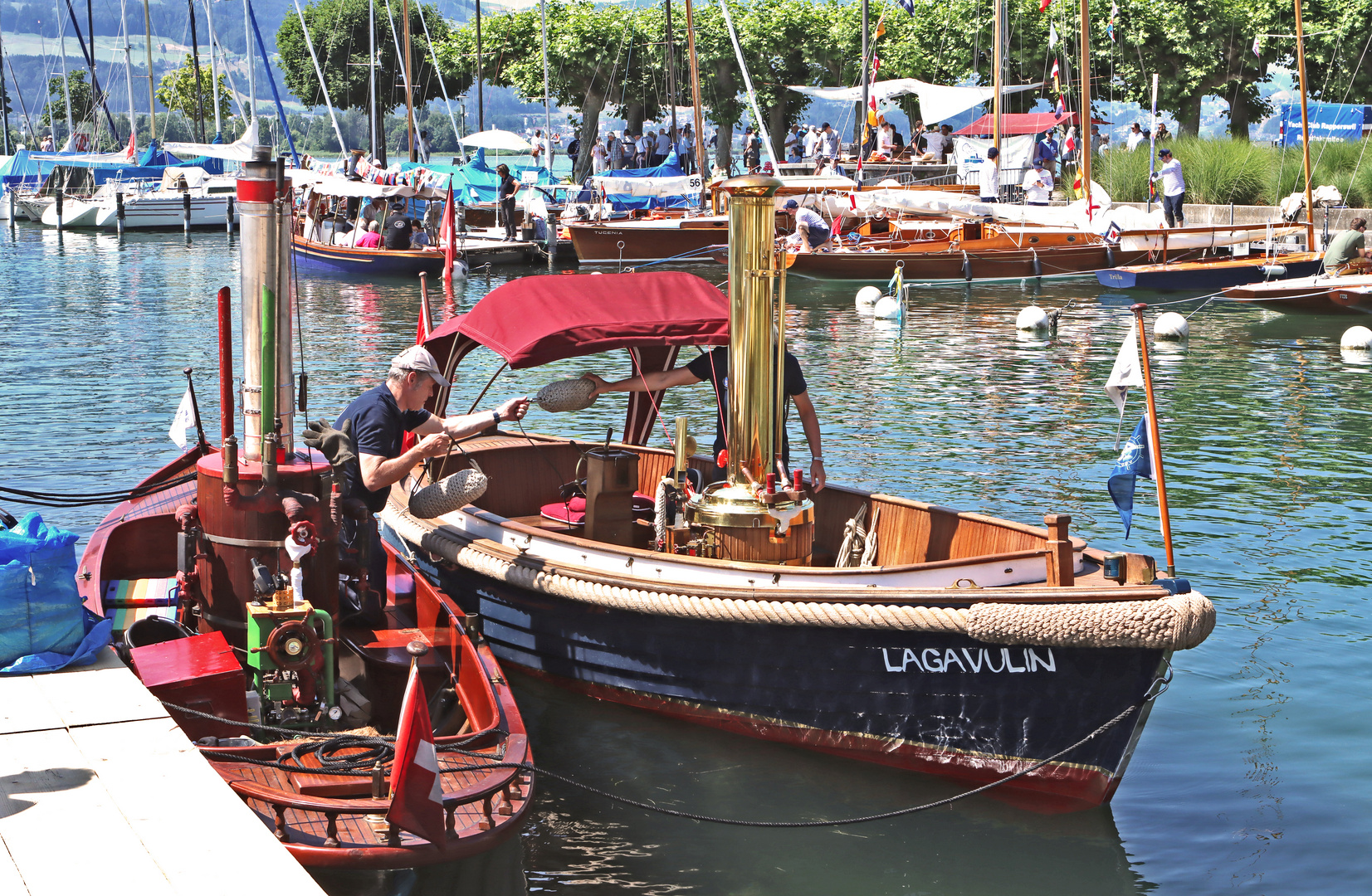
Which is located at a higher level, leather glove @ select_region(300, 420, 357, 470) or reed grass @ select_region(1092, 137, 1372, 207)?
reed grass @ select_region(1092, 137, 1372, 207)

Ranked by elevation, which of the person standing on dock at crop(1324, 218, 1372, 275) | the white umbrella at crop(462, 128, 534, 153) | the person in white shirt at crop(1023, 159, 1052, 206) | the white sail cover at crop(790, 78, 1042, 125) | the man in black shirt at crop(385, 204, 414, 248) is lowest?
the person standing on dock at crop(1324, 218, 1372, 275)

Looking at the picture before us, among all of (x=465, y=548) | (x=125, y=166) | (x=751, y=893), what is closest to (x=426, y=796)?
(x=751, y=893)

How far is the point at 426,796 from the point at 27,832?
131cm

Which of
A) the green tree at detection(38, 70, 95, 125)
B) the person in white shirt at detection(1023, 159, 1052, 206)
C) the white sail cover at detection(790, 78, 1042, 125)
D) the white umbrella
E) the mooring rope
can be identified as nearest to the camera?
the mooring rope

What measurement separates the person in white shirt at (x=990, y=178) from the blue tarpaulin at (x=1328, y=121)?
6017mm

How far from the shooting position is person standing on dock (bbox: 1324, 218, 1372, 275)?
79.4 ft

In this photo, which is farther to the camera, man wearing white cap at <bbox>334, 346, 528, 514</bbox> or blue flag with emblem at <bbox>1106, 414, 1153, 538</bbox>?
man wearing white cap at <bbox>334, 346, 528, 514</bbox>

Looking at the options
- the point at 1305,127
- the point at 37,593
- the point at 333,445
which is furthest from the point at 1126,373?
the point at 1305,127

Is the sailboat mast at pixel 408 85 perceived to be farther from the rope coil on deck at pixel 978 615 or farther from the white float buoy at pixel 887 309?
the rope coil on deck at pixel 978 615

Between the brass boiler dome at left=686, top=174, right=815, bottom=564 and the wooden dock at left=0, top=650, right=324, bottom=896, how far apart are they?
312cm

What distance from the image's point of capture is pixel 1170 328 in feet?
71.3

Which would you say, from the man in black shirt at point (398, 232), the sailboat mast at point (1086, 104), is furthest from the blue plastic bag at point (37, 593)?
the man in black shirt at point (398, 232)

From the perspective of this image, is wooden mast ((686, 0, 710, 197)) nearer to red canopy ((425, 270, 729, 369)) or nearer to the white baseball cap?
red canopy ((425, 270, 729, 369))

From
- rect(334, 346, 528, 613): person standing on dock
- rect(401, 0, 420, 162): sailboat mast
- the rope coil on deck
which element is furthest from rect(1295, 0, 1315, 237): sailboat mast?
rect(334, 346, 528, 613): person standing on dock
